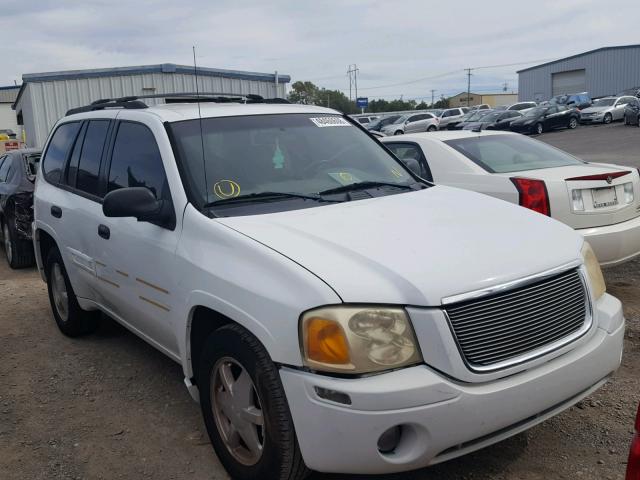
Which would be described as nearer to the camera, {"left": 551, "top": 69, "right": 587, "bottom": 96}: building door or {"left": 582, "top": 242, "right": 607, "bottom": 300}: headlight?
{"left": 582, "top": 242, "right": 607, "bottom": 300}: headlight

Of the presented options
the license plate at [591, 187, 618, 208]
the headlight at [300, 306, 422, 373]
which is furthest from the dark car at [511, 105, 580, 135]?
the headlight at [300, 306, 422, 373]

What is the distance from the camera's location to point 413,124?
39156 millimetres

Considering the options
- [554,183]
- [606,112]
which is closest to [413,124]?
[606,112]

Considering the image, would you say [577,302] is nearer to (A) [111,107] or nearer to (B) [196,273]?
(B) [196,273]

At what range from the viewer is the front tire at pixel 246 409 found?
2.63 meters

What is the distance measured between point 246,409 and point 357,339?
72 cm

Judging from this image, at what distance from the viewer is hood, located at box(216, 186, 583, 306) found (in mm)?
2555

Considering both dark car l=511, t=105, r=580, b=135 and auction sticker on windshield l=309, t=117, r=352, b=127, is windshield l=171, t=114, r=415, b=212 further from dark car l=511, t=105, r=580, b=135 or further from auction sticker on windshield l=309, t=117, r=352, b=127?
dark car l=511, t=105, r=580, b=135

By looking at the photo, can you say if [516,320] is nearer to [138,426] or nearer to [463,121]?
[138,426]

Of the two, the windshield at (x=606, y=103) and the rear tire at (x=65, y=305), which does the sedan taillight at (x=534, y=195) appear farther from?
the windshield at (x=606, y=103)

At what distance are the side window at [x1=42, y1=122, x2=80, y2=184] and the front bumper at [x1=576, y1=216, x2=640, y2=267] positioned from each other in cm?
413

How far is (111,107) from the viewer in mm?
4801

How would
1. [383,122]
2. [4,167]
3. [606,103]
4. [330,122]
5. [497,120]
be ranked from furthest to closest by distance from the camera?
1. [383,122]
2. [606,103]
3. [497,120]
4. [4,167]
5. [330,122]

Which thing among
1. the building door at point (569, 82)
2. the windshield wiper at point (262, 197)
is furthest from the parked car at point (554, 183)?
the building door at point (569, 82)
